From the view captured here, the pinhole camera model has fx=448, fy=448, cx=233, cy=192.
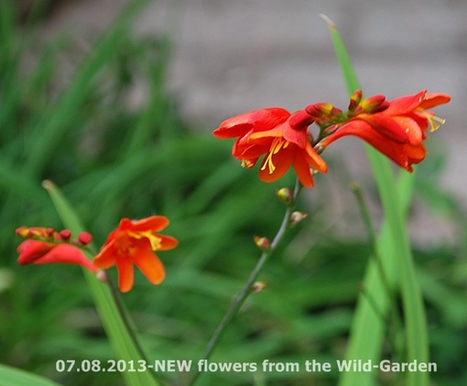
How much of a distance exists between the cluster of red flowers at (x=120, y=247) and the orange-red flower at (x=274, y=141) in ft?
0.22

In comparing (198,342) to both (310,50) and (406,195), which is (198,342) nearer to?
(406,195)

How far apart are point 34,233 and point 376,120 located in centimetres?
18

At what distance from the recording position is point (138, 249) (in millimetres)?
259

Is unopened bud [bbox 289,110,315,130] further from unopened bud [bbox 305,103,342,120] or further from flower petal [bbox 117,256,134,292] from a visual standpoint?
flower petal [bbox 117,256,134,292]

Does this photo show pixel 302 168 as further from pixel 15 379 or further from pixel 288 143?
pixel 15 379

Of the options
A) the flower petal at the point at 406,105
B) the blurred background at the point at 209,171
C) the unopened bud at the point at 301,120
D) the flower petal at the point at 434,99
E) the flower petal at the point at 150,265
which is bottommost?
the flower petal at the point at 150,265

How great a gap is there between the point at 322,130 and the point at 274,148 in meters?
0.02

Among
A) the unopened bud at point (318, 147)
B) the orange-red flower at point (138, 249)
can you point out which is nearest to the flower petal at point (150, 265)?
the orange-red flower at point (138, 249)

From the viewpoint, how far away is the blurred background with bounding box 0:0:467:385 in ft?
2.47

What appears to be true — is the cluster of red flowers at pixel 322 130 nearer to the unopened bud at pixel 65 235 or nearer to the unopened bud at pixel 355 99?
the unopened bud at pixel 355 99

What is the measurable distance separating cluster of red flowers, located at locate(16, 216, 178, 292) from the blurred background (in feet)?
0.17

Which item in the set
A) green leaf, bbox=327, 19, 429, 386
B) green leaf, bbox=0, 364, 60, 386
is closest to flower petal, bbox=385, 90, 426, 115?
green leaf, bbox=327, 19, 429, 386

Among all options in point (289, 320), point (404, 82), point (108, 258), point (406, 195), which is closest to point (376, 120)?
point (108, 258)

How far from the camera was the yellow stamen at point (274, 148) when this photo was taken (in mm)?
214
